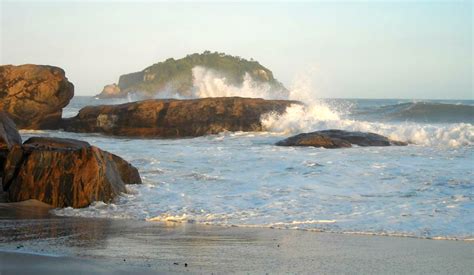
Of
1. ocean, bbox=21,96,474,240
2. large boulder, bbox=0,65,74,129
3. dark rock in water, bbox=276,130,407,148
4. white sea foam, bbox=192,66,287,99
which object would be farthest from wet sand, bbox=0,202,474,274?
white sea foam, bbox=192,66,287,99

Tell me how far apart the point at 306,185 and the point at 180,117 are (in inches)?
399

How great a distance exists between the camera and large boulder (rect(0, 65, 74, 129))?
1947cm

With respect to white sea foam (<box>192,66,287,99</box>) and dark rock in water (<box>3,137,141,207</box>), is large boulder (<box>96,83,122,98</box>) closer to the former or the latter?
white sea foam (<box>192,66,287,99</box>)

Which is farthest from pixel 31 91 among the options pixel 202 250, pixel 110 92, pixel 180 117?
pixel 110 92

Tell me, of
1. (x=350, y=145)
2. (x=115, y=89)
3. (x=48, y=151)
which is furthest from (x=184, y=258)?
(x=115, y=89)

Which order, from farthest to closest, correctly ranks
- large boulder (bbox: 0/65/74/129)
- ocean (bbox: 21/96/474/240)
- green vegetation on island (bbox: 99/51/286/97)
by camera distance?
1. green vegetation on island (bbox: 99/51/286/97)
2. large boulder (bbox: 0/65/74/129)
3. ocean (bbox: 21/96/474/240)

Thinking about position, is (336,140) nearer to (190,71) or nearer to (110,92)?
(190,71)

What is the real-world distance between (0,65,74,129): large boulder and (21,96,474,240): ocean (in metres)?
3.36

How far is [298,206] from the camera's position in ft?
27.7

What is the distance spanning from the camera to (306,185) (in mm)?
10039

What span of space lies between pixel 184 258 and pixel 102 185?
134 inches

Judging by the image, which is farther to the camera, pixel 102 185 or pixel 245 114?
pixel 245 114

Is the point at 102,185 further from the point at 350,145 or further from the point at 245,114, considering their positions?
the point at 245,114

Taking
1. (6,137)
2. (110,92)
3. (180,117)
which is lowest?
(6,137)
